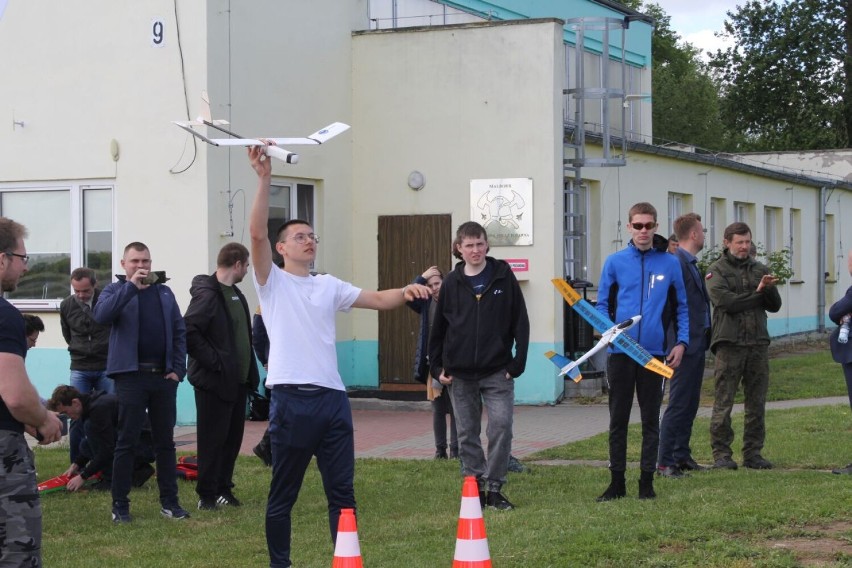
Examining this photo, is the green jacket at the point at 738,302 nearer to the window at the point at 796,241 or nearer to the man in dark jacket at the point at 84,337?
the man in dark jacket at the point at 84,337

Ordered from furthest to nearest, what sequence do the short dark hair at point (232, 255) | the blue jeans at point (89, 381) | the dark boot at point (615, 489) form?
the blue jeans at point (89, 381) < the short dark hair at point (232, 255) < the dark boot at point (615, 489)

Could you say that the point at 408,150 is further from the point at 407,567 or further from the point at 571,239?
the point at 407,567

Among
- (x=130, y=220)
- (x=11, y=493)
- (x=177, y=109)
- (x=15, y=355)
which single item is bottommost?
(x=11, y=493)

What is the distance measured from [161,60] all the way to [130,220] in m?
2.01

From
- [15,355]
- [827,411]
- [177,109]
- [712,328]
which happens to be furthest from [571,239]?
[15,355]

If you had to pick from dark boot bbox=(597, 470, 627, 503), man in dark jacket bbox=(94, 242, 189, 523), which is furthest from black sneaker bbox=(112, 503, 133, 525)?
dark boot bbox=(597, 470, 627, 503)

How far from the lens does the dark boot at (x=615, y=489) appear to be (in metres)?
8.86

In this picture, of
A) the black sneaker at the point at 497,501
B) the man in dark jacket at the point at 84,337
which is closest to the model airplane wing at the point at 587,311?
the black sneaker at the point at 497,501

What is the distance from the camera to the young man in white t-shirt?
666 cm

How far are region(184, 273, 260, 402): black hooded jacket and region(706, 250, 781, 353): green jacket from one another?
4038 mm

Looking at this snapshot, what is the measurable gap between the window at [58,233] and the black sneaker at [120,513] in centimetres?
738

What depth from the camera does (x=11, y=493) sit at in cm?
548

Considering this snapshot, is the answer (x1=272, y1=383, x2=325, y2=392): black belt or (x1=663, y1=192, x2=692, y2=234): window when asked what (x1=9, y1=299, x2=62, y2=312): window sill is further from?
(x1=663, y1=192, x2=692, y2=234): window

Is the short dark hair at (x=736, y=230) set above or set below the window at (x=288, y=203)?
below
